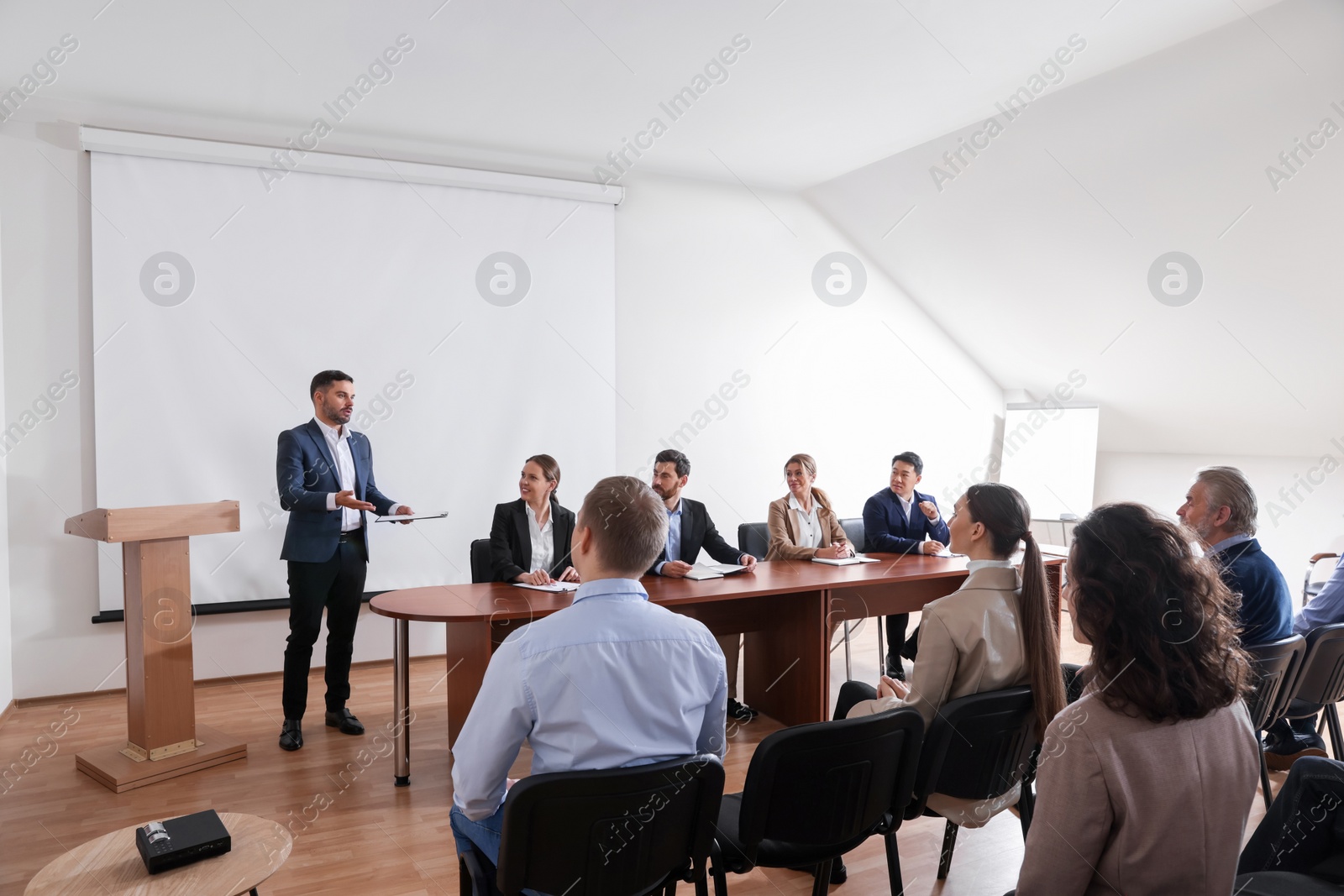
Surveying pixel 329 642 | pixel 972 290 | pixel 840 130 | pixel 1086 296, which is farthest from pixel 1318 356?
pixel 329 642

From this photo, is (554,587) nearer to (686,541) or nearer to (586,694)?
(686,541)

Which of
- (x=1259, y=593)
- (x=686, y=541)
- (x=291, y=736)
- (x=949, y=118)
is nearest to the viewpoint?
(x=1259, y=593)

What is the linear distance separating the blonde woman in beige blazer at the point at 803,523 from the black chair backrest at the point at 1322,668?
1915 mm

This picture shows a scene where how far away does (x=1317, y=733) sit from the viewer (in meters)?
3.48

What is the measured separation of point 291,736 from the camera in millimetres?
3639

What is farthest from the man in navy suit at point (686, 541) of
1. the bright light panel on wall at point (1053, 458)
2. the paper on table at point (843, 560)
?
the bright light panel on wall at point (1053, 458)

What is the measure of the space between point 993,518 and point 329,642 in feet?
9.79

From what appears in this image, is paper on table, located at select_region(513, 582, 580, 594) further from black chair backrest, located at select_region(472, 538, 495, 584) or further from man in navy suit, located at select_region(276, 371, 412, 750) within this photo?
man in navy suit, located at select_region(276, 371, 412, 750)

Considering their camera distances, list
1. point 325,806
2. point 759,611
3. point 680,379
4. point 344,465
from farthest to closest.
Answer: point 680,379, point 759,611, point 344,465, point 325,806

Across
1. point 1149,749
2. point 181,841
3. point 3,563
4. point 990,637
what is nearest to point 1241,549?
point 990,637

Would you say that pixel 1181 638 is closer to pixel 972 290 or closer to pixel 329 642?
pixel 329 642

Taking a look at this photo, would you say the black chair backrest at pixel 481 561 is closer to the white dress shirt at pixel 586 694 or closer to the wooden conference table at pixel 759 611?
the wooden conference table at pixel 759 611

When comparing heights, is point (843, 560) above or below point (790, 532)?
below

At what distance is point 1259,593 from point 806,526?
2117mm
